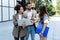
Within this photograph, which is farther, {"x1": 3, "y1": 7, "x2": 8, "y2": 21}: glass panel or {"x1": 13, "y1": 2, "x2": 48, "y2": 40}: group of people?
{"x1": 3, "y1": 7, "x2": 8, "y2": 21}: glass panel

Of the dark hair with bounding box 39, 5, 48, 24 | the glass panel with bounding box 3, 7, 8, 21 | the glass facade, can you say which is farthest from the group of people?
the glass panel with bounding box 3, 7, 8, 21

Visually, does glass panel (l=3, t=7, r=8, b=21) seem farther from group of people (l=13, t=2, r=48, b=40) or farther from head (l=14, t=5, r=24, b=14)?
head (l=14, t=5, r=24, b=14)

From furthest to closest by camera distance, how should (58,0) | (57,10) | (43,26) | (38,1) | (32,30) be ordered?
1. (58,0)
2. (57,10)
3. (38,1)
4. (32,30)
5. (43,26)

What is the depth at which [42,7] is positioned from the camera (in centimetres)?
557

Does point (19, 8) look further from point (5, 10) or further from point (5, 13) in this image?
point (5, 13)

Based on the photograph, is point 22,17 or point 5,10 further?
point 5,10

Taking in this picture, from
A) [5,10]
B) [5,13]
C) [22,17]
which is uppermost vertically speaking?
[22,17]

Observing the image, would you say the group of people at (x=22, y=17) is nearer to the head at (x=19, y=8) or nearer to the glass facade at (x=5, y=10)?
the head at (x=19, y=8)

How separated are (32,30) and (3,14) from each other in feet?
52.4

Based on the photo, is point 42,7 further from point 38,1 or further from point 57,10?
point 57,10

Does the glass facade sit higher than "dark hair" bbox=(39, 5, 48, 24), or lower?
lower

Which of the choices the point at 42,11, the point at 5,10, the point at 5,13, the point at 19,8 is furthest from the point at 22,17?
the point at 5,13

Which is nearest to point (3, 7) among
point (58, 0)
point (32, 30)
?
point (32, 30)

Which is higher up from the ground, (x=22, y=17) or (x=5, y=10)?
(x=22, y=17)
